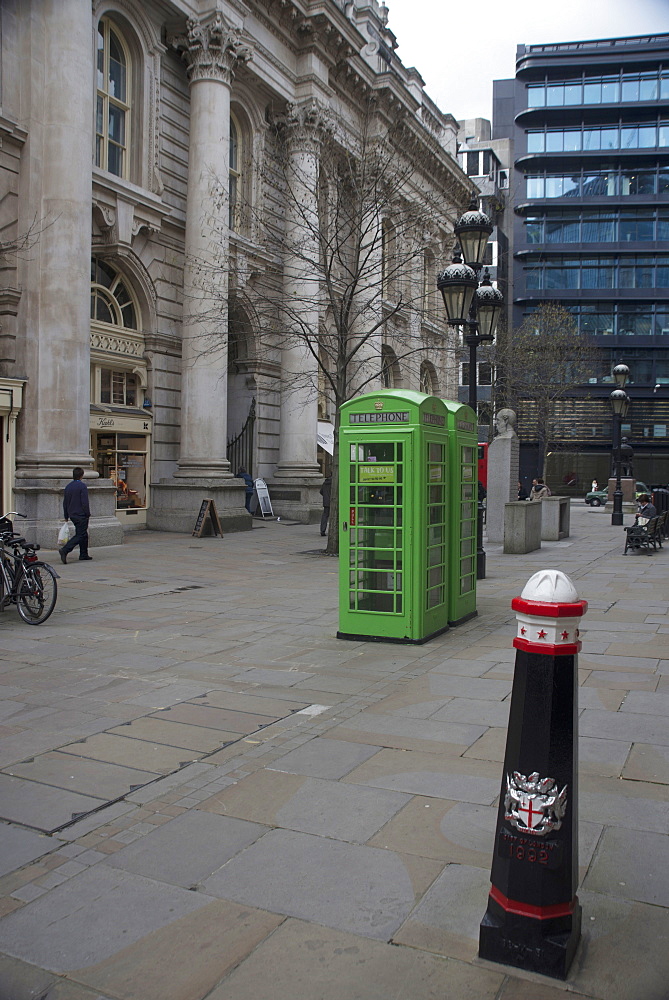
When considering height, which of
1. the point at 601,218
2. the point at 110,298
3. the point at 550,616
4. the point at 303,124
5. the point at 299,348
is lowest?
the point at 550,616

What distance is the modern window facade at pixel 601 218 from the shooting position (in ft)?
198

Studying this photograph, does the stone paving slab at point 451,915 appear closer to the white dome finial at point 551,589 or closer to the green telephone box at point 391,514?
the white dome finial at point 551,589

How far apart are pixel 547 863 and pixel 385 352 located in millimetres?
31900

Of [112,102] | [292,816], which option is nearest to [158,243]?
[112,102]

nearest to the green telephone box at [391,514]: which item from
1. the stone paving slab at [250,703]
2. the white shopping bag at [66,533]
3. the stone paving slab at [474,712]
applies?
the stone paving slab at [474,712]

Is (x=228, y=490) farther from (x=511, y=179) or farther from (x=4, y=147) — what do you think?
(x=511, y=179)

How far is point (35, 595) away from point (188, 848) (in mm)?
6209

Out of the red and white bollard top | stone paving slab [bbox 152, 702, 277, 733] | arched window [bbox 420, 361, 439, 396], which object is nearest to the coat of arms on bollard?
the red and white bollard top

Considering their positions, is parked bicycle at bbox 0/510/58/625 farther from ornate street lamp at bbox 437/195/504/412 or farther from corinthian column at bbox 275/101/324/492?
corinthian column at bbox 275/101/324/492

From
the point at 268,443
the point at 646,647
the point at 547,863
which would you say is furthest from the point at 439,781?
the point at 268,443

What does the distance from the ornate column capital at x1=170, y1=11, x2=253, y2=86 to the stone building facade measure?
0.05 m

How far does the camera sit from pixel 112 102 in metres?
20.5

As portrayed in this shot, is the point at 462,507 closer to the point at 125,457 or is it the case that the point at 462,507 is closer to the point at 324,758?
the point at 324,758

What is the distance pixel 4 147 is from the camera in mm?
16391
